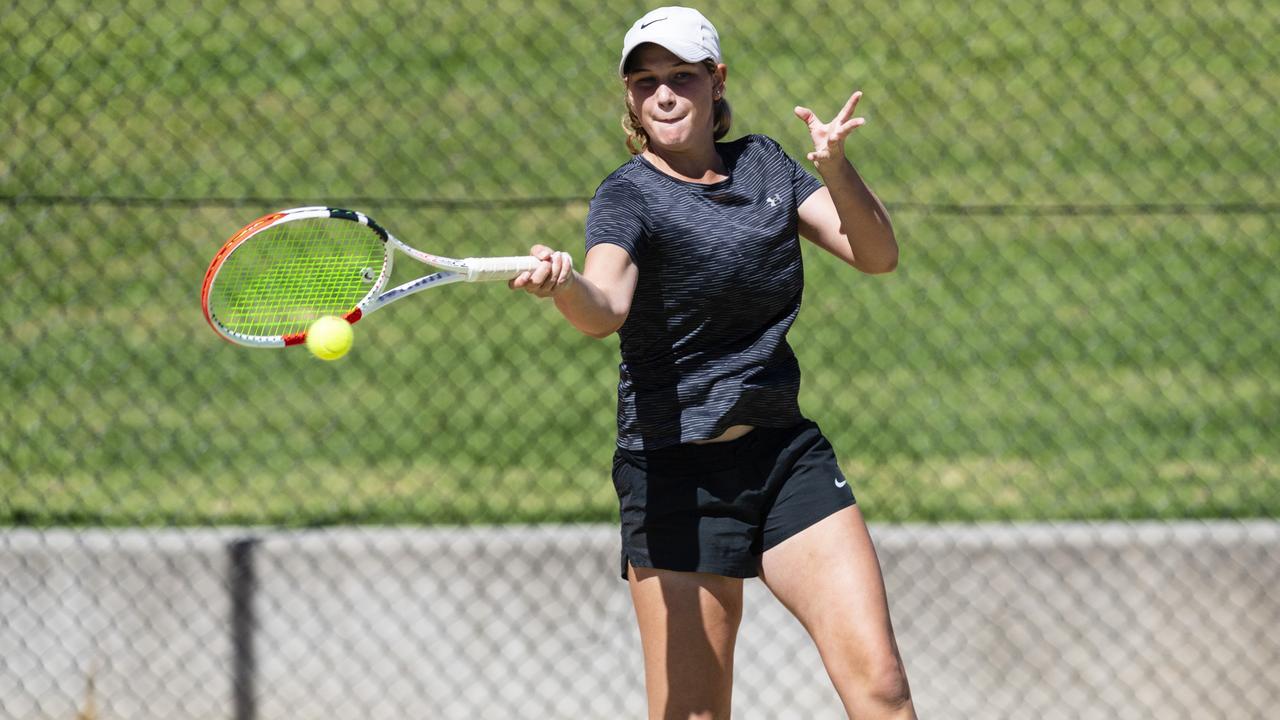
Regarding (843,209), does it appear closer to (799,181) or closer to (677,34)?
(799,181)

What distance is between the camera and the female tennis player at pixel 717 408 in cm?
283

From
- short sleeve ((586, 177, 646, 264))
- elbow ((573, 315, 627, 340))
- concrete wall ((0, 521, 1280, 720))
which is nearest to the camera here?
elbow ((573, 315, 627, 340))

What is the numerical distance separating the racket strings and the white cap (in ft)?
2.18

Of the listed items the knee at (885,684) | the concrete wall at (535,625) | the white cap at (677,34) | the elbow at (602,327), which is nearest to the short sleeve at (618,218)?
the elbow at (602,327)

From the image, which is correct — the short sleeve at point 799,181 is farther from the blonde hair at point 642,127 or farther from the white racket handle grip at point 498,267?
the white racket handle grip at point 498,267

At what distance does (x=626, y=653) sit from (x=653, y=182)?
1.82 metres

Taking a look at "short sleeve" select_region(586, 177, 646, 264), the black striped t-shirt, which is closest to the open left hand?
the black striped t-shirt

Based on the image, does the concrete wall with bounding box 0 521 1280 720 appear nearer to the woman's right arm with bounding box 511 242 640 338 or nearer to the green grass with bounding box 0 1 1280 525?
the green grass with bounding box 0 1 1280 525

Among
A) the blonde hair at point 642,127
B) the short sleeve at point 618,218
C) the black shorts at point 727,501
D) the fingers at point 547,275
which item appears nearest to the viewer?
the fingers at point 547,275

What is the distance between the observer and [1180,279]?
19.5 feet

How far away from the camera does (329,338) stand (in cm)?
258

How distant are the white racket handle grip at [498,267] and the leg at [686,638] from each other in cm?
72

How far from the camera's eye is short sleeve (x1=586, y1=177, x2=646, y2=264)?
271cm

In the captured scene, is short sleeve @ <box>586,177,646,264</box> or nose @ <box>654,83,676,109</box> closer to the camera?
short sleeve @ <box>586,177,646,264</box>
